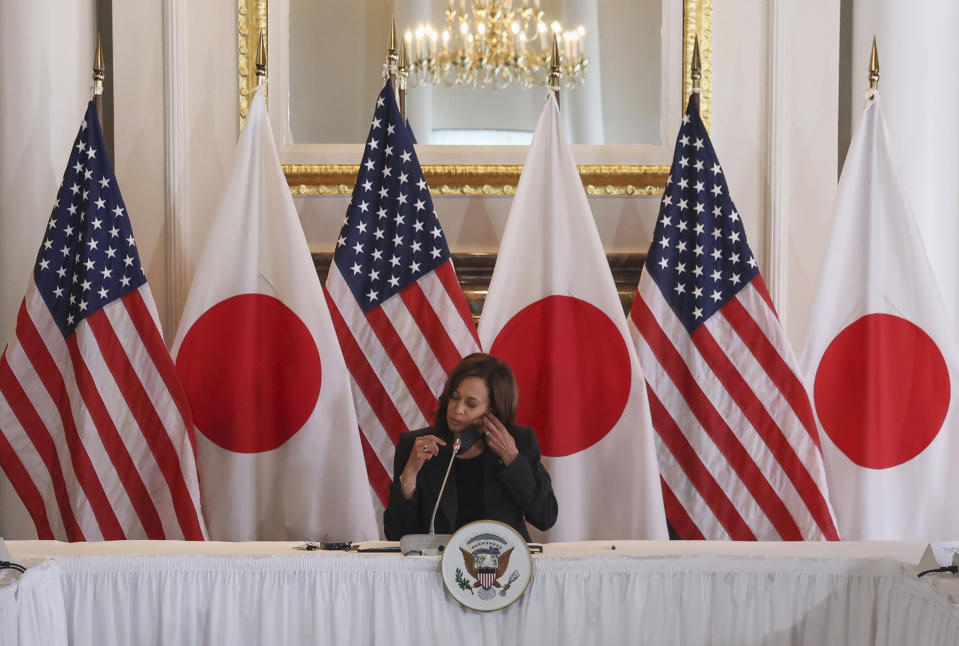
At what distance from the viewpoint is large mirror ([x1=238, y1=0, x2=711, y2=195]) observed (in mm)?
4371

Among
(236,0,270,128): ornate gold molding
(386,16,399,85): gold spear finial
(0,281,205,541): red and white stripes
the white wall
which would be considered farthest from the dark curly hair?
(236,0,270,128): ornate gold molding

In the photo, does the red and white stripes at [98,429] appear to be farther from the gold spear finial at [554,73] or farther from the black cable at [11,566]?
the gold spear finial at [554,73]

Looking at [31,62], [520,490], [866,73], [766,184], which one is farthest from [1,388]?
[866,73]

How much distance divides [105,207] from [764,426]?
2.66m

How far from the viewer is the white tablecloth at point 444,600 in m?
2.54

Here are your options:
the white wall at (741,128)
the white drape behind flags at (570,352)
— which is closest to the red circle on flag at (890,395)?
the white wall at (741,128)

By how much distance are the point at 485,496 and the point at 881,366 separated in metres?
1.80

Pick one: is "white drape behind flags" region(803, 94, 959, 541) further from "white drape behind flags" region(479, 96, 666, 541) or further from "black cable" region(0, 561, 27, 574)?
"black cable" region(0, 561, 27, 574)

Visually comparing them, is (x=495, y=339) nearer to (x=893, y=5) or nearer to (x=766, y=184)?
(x=766, y=184)

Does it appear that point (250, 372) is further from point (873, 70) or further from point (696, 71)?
point (873, 70)

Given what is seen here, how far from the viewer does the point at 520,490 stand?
306cm

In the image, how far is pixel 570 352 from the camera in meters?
3.93

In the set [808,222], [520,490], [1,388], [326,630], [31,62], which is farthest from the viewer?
[808,222]

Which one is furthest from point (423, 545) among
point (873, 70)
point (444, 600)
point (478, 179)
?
point (873, 70)
